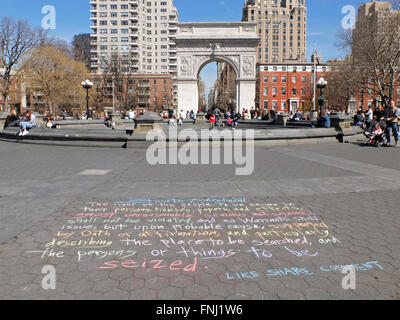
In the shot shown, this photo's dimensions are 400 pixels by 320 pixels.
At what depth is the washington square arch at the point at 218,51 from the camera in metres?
44.8

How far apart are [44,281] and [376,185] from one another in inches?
267

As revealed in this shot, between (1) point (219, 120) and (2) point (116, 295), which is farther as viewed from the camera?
(1) point (219, 120)

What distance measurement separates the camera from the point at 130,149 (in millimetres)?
14070

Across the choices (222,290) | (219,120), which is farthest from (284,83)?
(222,290)

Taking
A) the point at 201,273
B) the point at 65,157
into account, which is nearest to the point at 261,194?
the point at 201,273

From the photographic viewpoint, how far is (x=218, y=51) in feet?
147

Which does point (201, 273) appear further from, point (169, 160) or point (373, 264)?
point (169, 160)

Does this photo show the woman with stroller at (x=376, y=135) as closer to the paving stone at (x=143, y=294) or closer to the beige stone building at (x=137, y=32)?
the paving stone at (x=143, y=294)

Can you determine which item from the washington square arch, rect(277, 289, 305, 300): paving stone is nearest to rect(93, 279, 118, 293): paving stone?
rect(277, 289, 305, 300): paving stone

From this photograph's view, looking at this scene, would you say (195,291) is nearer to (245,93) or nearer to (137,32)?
(245,93)

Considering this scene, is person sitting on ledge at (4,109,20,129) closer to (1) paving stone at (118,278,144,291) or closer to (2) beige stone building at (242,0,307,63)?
(1) paving stone at (118,278,144,291)

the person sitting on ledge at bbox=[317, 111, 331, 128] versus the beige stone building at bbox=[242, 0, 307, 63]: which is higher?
the beige stone building at bbox=[242, 0, 307, 63]

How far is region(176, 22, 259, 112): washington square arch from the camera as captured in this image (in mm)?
44750

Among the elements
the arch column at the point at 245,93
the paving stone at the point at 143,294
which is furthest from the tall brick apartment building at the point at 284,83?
the paving stone at the point at 143,294
